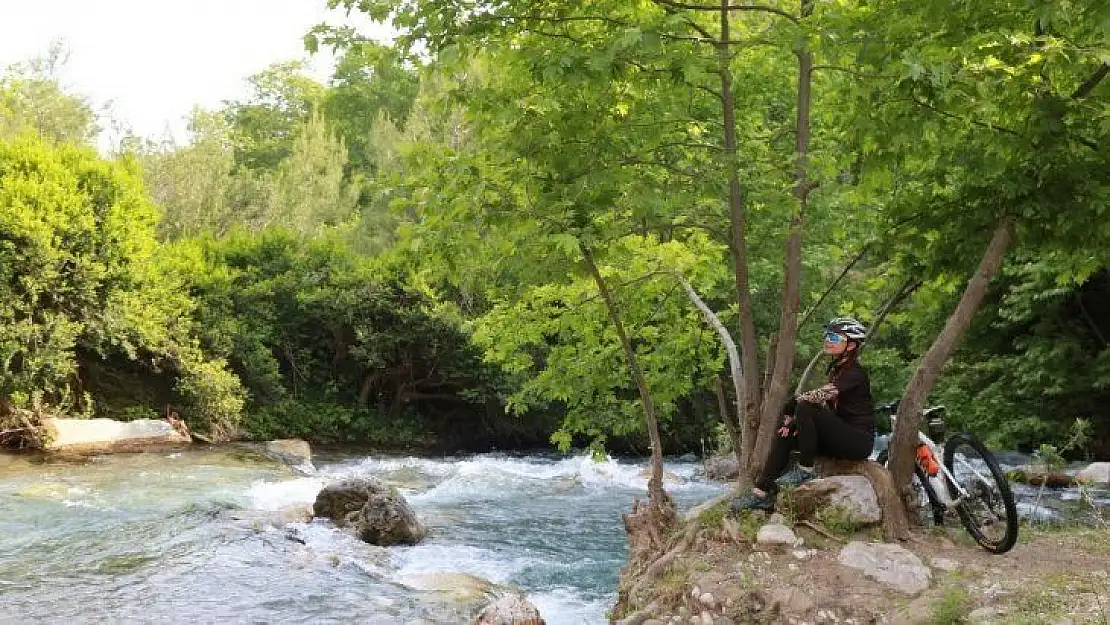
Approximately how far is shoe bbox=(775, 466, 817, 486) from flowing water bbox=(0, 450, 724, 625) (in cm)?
240

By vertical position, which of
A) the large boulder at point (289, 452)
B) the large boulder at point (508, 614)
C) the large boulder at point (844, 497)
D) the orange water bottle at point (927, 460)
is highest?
the orange water bottle at point (927, 460)

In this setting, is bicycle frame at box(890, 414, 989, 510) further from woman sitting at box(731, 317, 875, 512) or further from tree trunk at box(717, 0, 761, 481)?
tree trunk at box(717, 0, 761, 481)

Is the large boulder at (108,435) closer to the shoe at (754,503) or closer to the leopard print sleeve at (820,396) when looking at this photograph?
the shoe at (754,503)

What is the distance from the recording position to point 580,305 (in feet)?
25.0

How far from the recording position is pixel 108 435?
1617 cm

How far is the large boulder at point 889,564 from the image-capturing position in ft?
17.0

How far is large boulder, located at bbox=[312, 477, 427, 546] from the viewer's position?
1083 centimetres

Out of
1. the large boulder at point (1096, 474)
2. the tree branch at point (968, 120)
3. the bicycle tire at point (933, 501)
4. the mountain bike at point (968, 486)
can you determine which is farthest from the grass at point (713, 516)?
the large boulder at point (1096, 474)

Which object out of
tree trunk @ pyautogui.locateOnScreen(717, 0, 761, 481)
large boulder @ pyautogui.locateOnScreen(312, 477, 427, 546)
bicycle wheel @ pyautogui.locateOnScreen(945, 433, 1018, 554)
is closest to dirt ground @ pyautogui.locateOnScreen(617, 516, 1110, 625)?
bicycle wheel @ pyautogui.locateOnScreen(945, 433, 1018, 554)

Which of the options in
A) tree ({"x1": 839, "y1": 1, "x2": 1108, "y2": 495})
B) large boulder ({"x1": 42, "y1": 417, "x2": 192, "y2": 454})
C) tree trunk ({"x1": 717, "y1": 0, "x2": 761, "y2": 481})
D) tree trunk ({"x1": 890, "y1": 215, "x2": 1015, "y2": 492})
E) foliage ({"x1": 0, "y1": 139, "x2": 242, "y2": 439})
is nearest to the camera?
tree ({"x1": 839, "y1": 1, "x2": 1108, "y2": 495})

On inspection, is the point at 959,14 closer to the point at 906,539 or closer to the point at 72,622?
the point at 906,539

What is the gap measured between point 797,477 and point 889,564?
1.69 m

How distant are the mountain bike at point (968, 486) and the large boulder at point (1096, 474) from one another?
9.55 meters

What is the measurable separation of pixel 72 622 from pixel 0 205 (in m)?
10.8
